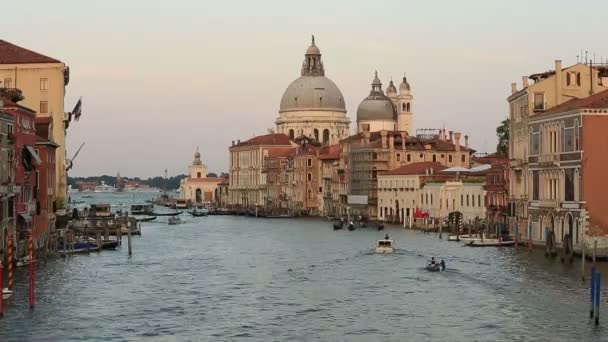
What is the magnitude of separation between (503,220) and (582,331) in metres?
30.0

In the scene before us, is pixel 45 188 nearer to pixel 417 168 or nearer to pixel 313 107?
pixel 417 168

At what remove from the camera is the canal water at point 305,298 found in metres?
25.6

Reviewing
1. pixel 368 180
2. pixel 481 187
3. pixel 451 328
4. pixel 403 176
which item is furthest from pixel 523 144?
pixel 368 180

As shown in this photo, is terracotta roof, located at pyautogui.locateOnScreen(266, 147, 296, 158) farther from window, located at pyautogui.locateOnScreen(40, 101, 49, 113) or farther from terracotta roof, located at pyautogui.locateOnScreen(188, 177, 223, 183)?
window, located at pyautogui.locateOnScreen(40, 101, 49, 113)

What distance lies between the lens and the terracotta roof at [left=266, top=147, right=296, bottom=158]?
121m

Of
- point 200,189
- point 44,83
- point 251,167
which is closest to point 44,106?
point 44,83

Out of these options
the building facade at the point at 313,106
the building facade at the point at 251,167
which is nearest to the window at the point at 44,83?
the building facade at the point at 251,167

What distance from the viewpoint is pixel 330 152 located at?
10706cm

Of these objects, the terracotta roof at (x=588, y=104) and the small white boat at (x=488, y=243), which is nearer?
the terracotta roof at (x=588, y=104)

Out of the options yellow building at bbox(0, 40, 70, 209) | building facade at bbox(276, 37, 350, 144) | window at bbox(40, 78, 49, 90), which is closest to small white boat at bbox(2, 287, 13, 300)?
yellow building at bbox(0, 40, 70, 209)

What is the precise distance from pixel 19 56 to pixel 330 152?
5520cm

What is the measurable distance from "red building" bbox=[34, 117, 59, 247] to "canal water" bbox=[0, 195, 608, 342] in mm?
1524

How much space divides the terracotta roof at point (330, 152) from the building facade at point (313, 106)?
22.4 m

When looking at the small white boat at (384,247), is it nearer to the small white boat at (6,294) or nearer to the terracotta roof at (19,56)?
the terracotta roof at (19,56)
